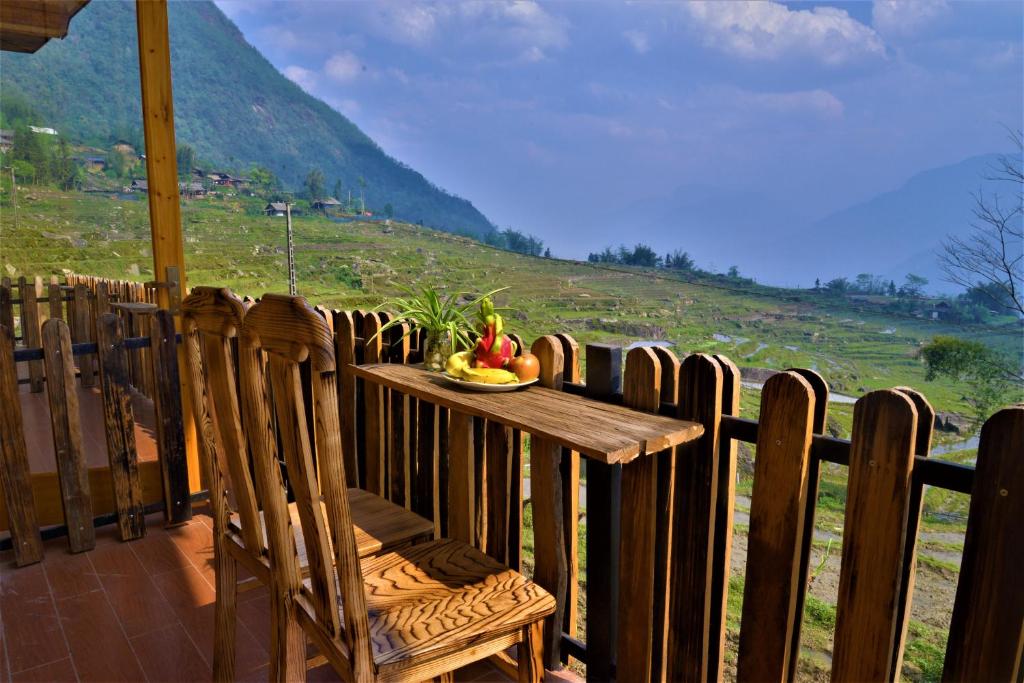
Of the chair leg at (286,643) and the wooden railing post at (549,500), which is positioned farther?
the wooden railing post at (549,500)

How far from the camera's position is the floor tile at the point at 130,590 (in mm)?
2043

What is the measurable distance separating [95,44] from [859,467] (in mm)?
3359

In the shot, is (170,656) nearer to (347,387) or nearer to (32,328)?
(347,387)

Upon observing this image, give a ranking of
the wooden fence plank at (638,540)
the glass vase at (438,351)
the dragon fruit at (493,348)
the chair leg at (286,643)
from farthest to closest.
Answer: the glass vase at (438,351) < the dragon fruit at (493,348) < the wooden fence plank at (638,540) < the chair leg at (286,643)

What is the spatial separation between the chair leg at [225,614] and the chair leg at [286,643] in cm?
30

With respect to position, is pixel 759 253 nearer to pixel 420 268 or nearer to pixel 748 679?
pixel 420 268

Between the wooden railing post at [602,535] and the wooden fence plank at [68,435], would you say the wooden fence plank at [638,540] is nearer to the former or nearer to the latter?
the wooden railing post at [602,535]

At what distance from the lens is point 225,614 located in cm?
160

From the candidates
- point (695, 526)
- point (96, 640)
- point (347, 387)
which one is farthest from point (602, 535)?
point (96, 640)

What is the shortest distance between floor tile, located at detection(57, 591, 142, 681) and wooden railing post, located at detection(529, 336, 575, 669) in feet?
3.90

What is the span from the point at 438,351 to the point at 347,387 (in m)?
0.77

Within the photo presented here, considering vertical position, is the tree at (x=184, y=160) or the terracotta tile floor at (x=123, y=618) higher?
the tree at (x=184, y=160)

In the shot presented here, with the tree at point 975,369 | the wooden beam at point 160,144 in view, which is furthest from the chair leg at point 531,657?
the tree at point 975,369

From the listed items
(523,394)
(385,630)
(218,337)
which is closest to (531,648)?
(385,630)
